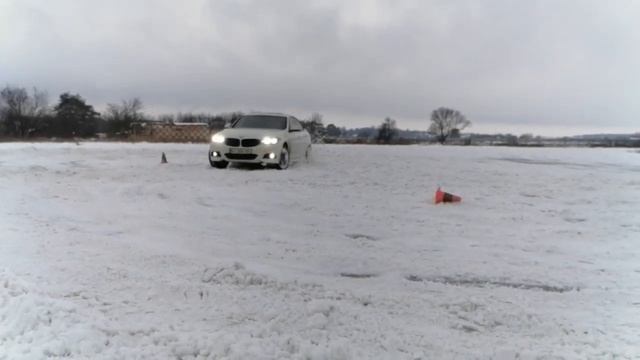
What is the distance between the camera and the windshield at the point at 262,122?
14.7 meters

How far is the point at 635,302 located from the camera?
15.4 feet

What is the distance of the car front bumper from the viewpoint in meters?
13.5

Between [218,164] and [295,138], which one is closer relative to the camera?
[218,164]

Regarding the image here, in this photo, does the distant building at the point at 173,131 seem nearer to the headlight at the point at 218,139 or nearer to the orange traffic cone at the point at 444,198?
the headlight at the point at 218,139

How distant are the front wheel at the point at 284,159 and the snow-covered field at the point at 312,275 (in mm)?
3599

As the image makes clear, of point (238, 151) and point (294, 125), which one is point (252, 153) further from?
point (294, 125)

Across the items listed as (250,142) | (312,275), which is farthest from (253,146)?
(312,275)

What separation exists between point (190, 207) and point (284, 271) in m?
3.59

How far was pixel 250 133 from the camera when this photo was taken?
13.7 metres

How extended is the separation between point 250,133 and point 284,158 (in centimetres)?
101

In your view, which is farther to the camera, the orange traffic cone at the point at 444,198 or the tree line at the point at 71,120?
the tree line at the point at 71,120

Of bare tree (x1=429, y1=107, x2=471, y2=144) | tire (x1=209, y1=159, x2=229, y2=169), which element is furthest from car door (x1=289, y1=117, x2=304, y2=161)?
bare tree (x1=429, y1=107, x2=471, y2=144)

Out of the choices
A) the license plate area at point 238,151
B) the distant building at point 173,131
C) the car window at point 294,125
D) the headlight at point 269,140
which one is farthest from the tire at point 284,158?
the distant building at point 173,131

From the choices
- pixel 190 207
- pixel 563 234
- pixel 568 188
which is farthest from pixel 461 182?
pixel 190 207
